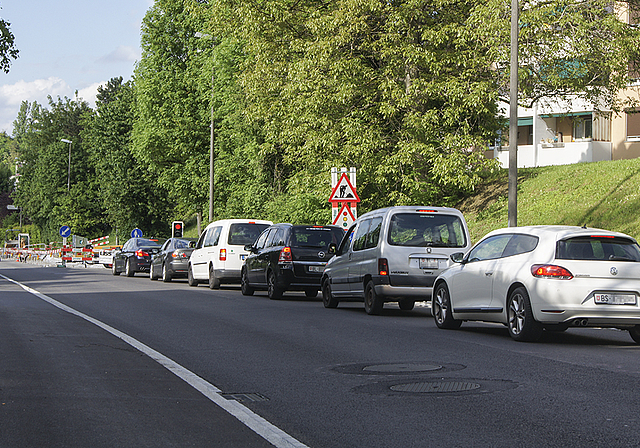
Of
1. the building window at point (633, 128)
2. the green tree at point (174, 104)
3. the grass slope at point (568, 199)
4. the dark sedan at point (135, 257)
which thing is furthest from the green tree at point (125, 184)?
the grass slope at point (568, 199)

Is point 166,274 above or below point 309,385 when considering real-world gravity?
above

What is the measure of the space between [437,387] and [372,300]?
8133mm

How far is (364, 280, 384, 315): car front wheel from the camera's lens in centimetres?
1562

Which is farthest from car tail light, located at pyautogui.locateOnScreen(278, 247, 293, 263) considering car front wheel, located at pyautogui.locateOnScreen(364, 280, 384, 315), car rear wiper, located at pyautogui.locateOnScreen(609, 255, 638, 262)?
car rear wiper, located at pyautogui.locateOnScreen(609, 255, 638, 262)

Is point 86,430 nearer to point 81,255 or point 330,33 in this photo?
point 330,33

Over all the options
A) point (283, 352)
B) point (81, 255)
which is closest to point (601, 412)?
point (283, 352)

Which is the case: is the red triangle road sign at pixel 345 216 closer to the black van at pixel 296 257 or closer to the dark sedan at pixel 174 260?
the black van at pixel 296 257

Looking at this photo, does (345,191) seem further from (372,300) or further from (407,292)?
(407,292)

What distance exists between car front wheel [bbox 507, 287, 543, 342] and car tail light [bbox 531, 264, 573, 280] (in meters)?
0.33

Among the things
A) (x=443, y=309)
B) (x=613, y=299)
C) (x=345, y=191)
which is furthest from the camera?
(x=345, y=191)

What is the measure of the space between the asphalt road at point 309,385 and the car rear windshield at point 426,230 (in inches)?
82.0

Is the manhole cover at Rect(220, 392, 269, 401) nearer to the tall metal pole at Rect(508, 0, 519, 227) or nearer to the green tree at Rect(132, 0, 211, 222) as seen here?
the tall metal pole at Rect(508, 0, 519, 227)

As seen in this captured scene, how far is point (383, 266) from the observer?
15.4m

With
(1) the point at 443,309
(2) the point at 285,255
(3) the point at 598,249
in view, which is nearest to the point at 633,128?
(2) the point at 285,255
